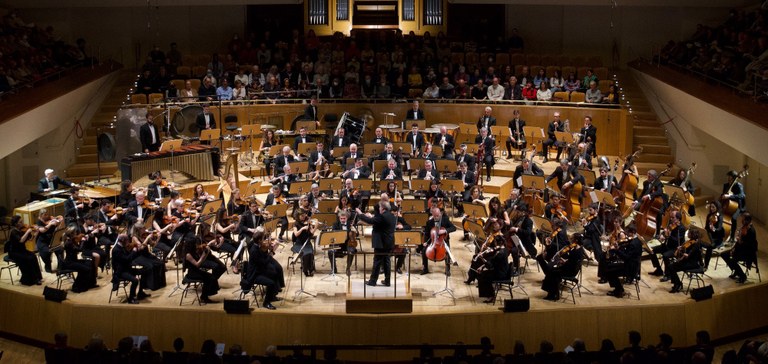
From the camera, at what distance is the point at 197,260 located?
13500 mm

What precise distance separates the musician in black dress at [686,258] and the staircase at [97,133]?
1098cm

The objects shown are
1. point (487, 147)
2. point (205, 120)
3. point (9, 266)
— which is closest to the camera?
point (9, 266)

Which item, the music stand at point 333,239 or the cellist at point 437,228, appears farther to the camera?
the cellist at point 437,228

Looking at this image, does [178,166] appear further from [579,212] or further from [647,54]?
[647,54]

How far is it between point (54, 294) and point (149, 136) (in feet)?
18.1

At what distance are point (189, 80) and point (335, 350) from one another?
34.5 feet

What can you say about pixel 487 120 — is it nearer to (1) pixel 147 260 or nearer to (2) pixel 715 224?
(2) pixel 715 224

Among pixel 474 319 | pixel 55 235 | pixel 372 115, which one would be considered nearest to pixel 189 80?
pixel 372 115

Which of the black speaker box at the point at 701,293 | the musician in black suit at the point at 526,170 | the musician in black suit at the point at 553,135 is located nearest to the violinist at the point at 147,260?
the musician in black suit at the point at 526,170

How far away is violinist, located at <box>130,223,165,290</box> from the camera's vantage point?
45.1 ft

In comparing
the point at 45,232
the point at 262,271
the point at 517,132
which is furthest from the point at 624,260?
the point at 45,232

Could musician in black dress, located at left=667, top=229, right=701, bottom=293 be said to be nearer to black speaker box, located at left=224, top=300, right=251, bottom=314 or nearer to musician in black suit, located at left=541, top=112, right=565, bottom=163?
musician in black suit, located at left=541, top=112, right=565, bottom=163

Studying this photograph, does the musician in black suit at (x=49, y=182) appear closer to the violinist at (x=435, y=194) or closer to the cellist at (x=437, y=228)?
the violinist at (x=435, y=194)

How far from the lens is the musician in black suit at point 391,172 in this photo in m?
17.2
